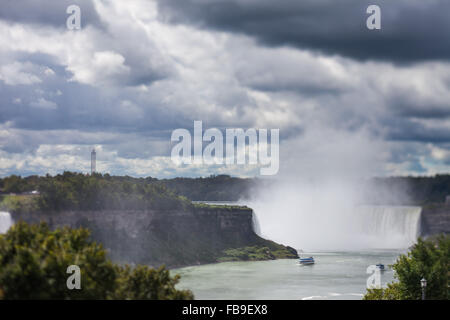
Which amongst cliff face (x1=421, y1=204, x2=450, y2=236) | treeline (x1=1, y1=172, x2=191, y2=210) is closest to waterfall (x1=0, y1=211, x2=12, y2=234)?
treeline (x1=1, y1=172, x2=191, y2=210)

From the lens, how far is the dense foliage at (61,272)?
1588 inches

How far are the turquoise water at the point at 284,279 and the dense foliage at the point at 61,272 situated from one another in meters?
49.7

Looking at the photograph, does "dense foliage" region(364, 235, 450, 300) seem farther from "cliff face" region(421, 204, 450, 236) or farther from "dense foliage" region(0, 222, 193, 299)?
"cliff face" region(421, 204, 450, 236)

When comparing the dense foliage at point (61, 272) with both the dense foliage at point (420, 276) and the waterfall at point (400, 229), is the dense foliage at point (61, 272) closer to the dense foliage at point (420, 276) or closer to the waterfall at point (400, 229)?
the dense foliage at point (420, 276)

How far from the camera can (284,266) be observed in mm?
145250

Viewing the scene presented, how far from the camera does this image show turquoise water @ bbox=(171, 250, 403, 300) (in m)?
99.4

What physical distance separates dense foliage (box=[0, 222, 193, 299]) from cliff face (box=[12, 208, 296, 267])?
73483 mm

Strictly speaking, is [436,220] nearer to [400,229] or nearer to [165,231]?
[400,229]

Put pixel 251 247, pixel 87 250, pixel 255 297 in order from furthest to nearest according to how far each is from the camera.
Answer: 1. pixel 251 247
2. pixel 255 297
3. pixel 87 250

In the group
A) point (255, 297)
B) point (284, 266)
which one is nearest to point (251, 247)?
point (284, 266)

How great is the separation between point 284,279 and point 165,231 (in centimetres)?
4549

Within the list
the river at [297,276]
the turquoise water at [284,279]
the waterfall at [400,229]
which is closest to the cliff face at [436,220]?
the waterfall at [400,229]
